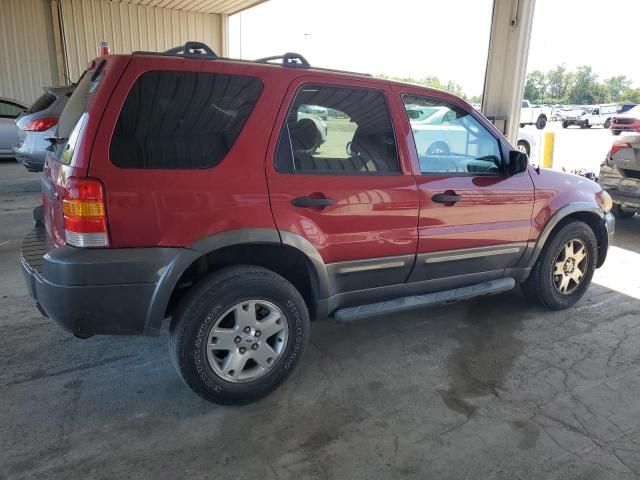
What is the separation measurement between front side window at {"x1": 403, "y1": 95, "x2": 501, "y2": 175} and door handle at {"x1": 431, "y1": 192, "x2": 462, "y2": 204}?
16cm

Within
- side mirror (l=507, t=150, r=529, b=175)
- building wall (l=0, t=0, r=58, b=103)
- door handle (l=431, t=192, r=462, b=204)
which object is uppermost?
building wall (l=0, t=0, r=58, b=103)

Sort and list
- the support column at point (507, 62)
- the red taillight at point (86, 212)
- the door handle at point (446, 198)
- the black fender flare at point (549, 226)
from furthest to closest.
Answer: the support column at point (507, 62) < the black fender flare at point (549, 226) < the door handle at point (446, 198) < the red taillight at point (86, 212)

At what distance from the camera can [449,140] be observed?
3609 millimetres

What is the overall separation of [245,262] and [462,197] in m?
1.58

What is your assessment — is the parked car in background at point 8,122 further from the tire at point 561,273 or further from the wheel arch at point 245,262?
the tire at point 561,273

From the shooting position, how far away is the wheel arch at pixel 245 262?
8.36 ft

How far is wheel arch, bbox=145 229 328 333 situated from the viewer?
255 centimetres

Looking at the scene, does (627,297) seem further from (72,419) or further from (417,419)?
(72,419)

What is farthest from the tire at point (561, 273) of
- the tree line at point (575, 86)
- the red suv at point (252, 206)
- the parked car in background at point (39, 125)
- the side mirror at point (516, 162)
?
the tree line at point (575, 86)

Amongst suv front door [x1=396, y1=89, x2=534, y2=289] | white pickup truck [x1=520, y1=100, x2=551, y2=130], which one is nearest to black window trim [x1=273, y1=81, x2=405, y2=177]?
suv front door [x1=396, y1=89, x2=534, y2=289]

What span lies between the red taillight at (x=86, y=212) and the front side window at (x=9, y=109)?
1105 cm

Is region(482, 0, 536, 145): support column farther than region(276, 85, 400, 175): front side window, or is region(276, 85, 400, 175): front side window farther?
region(482, 0, 536, 145): support column

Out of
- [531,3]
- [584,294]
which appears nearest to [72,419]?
[584,294]

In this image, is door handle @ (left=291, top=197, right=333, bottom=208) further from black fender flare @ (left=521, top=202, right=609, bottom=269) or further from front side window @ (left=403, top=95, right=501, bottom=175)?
black fender flare @ (left=521, top=202, right=609, bottom=269)
